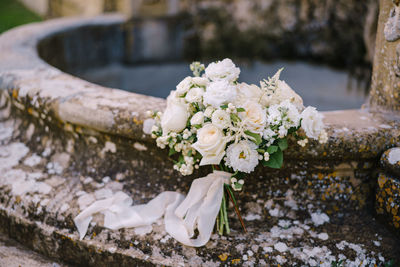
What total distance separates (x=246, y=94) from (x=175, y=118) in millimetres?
276

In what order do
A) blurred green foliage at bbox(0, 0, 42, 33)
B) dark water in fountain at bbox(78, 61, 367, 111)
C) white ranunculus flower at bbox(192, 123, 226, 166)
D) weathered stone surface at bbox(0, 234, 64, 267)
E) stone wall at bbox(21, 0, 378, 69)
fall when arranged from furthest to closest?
1. blurred green foliage at bbox(0, 0, 42, 33)
2. stone wall at bbox(21, 0, 378, 69)
3. dark water in fountain at bbox(78, 61, 367, 111)
4. weathered stone surface at bbox(0, 234, 64, 267)
5. white ranunculus flower at bbox(192, 123, 226, 166)

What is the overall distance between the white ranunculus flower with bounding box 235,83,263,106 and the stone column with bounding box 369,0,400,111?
2.05 feet

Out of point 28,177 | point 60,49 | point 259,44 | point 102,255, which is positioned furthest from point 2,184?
point 259,44

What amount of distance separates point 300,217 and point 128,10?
11.1ft

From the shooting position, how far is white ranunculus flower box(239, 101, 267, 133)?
4.99 ft

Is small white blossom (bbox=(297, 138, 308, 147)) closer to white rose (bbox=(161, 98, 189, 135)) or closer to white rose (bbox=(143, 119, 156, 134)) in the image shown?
white rose (bbox=(161, 98, 189, 135))

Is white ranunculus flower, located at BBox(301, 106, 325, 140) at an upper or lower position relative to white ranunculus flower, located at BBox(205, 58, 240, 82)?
lower

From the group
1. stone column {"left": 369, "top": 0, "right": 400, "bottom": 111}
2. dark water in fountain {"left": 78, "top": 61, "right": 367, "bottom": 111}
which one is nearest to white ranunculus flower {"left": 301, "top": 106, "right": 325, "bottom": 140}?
stone column {"left": 369, "top": 0, "right": 400, "bottom": 111}

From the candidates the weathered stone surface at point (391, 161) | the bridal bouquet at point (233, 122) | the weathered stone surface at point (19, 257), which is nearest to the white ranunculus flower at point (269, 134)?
the bridal bouquet at point (233, 122)

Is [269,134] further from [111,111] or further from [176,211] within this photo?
[111,111]

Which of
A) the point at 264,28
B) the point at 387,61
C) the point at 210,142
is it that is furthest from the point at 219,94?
the point at 264,28

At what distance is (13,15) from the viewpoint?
880cm

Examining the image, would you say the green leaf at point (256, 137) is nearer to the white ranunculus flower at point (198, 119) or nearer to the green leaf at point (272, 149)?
the green leaf at point (272, 149)

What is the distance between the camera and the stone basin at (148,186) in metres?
1.69
